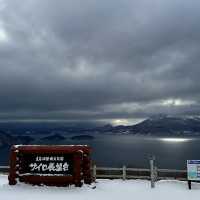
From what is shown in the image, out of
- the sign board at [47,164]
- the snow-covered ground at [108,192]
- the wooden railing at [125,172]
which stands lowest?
the snow-covered ground at [108,192]

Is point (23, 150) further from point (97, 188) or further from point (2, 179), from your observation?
point (97, 188)

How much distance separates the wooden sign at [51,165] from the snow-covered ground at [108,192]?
18.4 inches

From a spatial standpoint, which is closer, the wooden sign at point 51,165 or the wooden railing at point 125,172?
the wooden sign at point 51,165

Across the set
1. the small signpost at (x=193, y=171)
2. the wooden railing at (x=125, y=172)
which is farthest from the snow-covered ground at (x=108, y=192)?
the wooden railing at (x=125, y=172)

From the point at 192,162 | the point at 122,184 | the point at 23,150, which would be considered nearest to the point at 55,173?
the point at 23,150

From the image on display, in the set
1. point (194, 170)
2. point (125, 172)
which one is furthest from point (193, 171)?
point (125, 172)

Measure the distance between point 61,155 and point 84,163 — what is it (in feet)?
4.98

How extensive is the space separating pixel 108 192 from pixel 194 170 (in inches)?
206

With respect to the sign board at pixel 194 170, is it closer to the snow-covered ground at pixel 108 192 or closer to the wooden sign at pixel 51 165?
the snow-covered ground at pixel 108 192

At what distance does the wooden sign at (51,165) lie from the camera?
20.6m

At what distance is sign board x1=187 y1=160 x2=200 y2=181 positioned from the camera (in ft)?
65.1

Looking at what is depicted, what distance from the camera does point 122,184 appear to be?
69.6ft

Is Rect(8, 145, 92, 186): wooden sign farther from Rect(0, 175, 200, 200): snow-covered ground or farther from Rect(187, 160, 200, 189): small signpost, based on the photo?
Rect(187, 160, 200, 189): small signpost

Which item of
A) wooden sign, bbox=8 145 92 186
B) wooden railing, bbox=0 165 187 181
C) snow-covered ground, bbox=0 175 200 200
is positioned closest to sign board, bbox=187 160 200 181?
snow-covered ground, bbox=0 175 200 200
